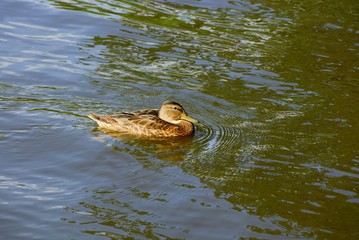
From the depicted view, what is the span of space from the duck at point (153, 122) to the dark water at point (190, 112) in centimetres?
22

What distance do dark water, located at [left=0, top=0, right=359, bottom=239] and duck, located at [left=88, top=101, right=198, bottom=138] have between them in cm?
22

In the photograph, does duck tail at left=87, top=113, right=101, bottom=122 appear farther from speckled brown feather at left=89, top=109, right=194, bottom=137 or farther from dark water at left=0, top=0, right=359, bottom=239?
dark water at left=0, top=0, right=359, bottom=239

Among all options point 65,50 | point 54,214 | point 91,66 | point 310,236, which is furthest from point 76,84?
point 310,236

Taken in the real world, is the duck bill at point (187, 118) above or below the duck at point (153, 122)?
above

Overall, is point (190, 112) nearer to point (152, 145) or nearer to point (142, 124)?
point (142, 124)

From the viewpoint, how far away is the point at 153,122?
11227 mm

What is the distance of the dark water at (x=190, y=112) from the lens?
843cm

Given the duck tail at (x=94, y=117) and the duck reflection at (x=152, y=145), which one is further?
the duck tail at (x=94, y=117)

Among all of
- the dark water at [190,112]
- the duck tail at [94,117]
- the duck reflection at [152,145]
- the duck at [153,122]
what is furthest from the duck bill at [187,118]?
the duck tail at [94,117]

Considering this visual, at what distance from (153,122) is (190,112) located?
907mm

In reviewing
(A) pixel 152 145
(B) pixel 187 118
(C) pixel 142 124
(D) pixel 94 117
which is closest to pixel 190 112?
(B) pixel 187 118

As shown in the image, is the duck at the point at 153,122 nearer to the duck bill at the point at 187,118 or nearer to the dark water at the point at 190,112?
the duck bill at the point at 187,118

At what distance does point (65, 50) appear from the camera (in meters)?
14.0

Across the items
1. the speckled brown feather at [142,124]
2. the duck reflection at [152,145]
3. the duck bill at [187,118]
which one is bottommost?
the duck reflection at [152,145]
